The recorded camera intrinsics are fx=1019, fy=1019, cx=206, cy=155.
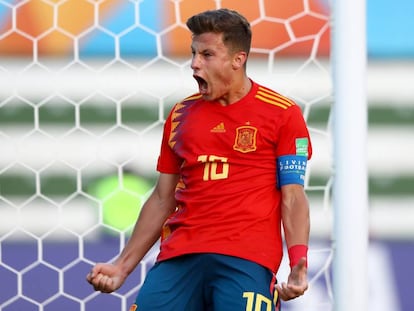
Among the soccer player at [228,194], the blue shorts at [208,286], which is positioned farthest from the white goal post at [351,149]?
the blue shorts at [208,286]

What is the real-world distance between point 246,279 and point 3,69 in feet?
4.40

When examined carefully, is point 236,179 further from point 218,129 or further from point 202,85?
point 202,85

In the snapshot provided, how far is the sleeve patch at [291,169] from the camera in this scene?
85.9 inches

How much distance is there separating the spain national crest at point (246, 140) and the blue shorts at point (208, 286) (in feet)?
0.78

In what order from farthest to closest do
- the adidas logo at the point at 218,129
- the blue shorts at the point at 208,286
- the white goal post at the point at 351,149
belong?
the white goal post at the point at 351,149 < the adidas logo at the point at 218,129 < the blue shorts at the point at 208,286

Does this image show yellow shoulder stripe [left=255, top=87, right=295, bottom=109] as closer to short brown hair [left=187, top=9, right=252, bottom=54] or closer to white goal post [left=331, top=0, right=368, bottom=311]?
short brown hair [left=187, top=9, right=252, bottom=54]

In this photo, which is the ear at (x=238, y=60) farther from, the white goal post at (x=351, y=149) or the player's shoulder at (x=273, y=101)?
the white goal post at (x=351, y=149)

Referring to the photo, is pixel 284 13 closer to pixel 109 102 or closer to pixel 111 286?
pixel 109 102

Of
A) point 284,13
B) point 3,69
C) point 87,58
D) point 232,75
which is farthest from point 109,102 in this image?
point 232,75

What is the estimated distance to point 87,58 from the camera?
3.13m

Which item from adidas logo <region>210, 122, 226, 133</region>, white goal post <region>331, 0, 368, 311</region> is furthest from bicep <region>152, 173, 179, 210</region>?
white goal post <region>331, 0, 368, 311</region>

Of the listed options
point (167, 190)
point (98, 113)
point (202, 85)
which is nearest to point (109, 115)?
point (98, 113)

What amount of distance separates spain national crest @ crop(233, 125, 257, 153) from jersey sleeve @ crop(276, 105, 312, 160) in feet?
0.19

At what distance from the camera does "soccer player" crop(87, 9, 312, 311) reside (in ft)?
7.05
